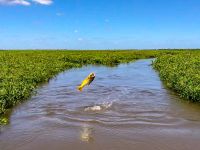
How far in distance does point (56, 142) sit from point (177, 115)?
546cm

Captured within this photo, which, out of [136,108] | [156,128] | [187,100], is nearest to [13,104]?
[136,108]

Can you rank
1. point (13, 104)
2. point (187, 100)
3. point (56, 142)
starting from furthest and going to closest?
point (187, 100) → point (13, 104) → point (56, 142)

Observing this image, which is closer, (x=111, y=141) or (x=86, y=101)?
(x=111, y=141)

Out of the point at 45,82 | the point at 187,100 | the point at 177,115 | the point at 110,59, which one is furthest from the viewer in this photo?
the point at 110,59

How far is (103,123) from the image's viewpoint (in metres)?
12.2

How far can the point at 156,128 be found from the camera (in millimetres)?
11539

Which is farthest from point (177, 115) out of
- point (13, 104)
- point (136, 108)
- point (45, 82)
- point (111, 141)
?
point (45, 82)

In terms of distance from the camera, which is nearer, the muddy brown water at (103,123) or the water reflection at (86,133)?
the muddy brown water at (103,123)

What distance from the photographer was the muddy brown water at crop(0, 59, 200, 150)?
995 centimetres

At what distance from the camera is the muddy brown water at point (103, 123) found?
9.95 meters

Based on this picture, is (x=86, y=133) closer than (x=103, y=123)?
Yes

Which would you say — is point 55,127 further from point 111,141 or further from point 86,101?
point 86,101

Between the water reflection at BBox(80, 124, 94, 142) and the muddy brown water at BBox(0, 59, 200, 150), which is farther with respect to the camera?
the water reflection at BBox(80, 124, 94, 142)

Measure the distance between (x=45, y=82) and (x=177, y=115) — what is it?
12247mm
